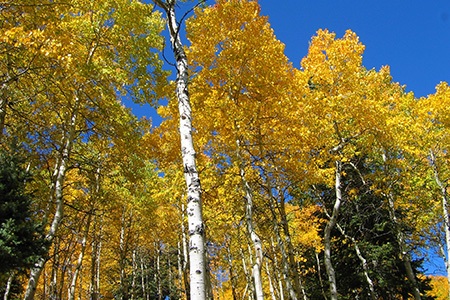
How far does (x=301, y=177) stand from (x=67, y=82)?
21.5 ft

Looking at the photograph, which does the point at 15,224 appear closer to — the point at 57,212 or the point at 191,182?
the point at 57,212

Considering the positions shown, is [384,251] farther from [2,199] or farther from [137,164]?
[2,199]

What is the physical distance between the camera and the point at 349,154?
1059 centimetres

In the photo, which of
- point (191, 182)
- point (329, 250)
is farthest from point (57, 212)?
point (329, 250)

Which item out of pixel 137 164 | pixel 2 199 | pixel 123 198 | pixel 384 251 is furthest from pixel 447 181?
pixel 2 199

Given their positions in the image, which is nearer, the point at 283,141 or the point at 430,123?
the point at 283,141

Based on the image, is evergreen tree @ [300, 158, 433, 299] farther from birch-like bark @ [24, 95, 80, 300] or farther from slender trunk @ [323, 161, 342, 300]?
birch-like bark @ [24, 95, 80, 300]

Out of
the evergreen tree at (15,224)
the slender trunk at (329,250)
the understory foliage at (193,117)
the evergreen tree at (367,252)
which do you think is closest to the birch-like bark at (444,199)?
the understory foliage at (193,117)

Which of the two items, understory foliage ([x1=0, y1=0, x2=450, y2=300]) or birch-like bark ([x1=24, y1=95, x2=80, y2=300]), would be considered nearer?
birch-like bark ([x1=24, y1=95, x2=80, y2=300])

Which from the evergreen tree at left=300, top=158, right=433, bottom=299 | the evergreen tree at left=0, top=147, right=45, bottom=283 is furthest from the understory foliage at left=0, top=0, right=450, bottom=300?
the evergreen tree at left=300, top=158, right=433, bottom=299

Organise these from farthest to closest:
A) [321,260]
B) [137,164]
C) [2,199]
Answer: [321,260]
[137,164]
[2,199]

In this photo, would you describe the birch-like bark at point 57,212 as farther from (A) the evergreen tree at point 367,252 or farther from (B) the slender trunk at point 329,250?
(A) the evergreen tree at point 367,252

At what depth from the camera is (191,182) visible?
4590 mm

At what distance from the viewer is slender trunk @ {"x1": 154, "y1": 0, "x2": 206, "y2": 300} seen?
3.86m
